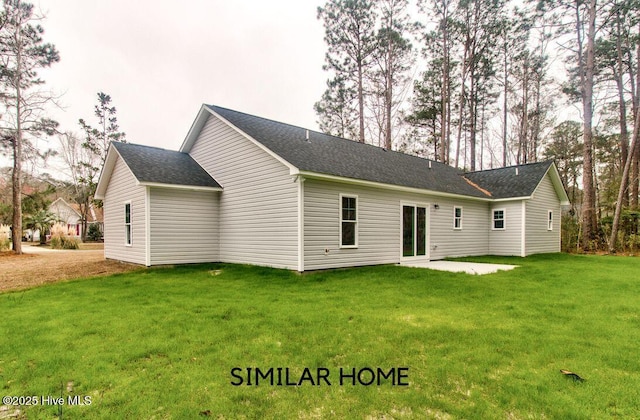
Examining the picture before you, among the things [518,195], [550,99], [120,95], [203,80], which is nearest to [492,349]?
[518,195]

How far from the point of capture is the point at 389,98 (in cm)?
2098

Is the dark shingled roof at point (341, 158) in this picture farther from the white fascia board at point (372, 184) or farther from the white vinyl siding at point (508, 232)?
the white vinyl siding at point (508, 232)

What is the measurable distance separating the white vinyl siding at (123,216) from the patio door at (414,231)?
311 inches

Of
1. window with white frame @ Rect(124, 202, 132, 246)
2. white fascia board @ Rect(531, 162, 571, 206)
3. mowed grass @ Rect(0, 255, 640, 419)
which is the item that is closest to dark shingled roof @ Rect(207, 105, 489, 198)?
white fascia board @ Rect(531, 162, 571, 206)

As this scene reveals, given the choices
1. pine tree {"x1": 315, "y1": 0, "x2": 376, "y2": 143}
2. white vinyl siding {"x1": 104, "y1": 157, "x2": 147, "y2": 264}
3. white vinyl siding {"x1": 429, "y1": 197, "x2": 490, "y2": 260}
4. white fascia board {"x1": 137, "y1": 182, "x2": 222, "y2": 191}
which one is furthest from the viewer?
pine tree {"x1": 315, "y1": 0, "x2": 376, "y2": 143}

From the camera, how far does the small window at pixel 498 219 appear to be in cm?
1391

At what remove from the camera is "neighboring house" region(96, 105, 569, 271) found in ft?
27.6

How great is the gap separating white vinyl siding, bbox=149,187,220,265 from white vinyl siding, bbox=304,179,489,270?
12.9 feet

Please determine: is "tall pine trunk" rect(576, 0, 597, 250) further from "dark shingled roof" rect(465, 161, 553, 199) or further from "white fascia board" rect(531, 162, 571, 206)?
"dark shingled roof" rect(465, 161, 553, 199)

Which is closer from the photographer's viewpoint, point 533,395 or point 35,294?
point 533,395

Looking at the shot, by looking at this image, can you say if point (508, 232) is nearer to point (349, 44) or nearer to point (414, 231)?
point (414, 231)

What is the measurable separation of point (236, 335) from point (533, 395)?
3035 mm

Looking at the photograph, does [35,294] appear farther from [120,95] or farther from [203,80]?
[120,95]

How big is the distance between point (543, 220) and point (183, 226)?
15.0m
